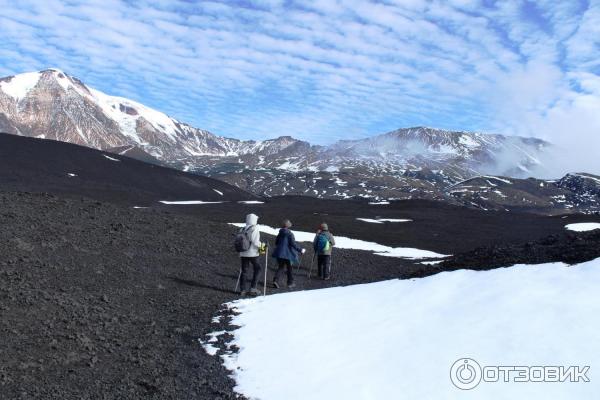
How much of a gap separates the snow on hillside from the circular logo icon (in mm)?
93

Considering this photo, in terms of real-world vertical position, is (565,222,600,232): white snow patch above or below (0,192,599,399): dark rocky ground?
above

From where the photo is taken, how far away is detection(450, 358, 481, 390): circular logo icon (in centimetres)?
761

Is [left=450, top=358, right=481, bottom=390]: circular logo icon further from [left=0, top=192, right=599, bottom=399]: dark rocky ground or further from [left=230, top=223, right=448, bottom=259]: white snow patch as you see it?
[left=230, top=223, right=448, bottom=259]: white snow patch

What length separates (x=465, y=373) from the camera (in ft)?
25.8

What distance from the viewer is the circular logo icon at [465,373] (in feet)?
25.0

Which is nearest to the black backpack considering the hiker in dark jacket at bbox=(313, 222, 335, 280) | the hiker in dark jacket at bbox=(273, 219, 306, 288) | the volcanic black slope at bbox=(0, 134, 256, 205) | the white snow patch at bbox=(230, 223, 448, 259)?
the hiker in dark jacket at bbox=(273, 219, 306, 288)

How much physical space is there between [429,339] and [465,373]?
4.71ft

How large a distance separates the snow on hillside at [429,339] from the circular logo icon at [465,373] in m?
0.09

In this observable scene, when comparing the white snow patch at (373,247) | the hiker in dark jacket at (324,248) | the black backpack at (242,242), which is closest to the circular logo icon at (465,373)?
the black backpack at (242,242)

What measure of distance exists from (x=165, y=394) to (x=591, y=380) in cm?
646

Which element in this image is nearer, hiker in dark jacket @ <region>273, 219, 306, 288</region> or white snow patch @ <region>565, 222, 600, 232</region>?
hiker in dark jacket @ <region>273, 219, 306, 288</region>

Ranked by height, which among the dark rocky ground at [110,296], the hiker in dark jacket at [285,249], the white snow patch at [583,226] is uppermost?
the white snow patch at [583,226]

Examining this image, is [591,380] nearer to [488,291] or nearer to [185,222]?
[488,291]

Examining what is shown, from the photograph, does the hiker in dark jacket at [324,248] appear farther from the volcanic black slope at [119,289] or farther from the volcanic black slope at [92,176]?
the volcanic black slope at [92,176]
